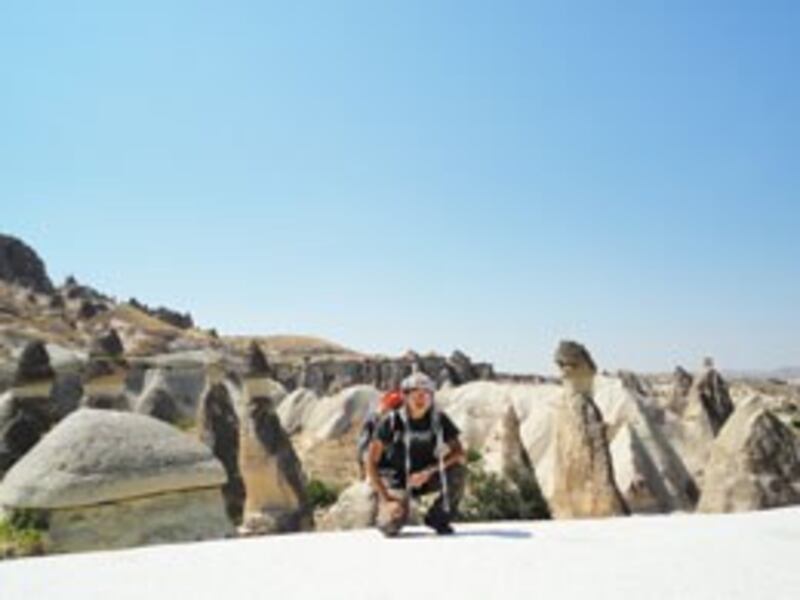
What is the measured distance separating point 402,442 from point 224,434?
11.6m

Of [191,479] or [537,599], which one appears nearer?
[537,599]

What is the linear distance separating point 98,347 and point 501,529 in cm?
1416

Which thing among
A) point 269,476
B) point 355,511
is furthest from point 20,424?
point 355,511

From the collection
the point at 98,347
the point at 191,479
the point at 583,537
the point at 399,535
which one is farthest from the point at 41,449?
the point at 98,347

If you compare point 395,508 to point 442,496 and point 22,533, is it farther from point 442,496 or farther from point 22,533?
point 22,533

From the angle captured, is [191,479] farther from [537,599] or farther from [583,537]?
[537,599]

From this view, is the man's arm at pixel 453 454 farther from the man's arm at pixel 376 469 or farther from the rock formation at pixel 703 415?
the rock formation at pixel 703 415

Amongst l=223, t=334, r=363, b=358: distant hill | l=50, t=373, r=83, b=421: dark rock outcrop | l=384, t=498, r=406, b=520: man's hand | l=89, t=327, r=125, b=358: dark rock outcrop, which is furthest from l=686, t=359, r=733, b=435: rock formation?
Result: l=223, t=334, r=363, b=358: distant hill

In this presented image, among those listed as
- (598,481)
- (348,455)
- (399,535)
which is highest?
(399,535)

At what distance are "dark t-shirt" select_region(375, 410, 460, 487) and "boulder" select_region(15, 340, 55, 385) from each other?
10.2 metres

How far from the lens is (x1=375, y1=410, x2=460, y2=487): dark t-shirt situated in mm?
5820

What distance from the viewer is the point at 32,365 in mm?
14703

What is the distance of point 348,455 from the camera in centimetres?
3256

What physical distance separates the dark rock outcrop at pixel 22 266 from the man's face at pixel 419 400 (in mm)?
65511
